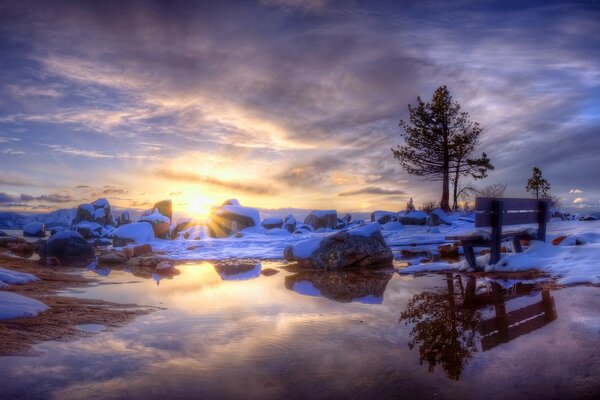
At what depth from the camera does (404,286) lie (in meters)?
5.79


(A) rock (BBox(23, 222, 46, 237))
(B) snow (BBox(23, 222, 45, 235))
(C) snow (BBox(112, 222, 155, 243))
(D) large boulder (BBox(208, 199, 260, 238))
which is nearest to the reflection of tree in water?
(C) snow (BBox(112, 222, 155, 243))

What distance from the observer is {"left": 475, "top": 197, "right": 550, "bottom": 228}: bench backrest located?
6504 mm

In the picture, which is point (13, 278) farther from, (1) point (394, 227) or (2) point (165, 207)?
(2) point (165, 207)

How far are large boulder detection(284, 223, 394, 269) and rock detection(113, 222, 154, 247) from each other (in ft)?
33.4

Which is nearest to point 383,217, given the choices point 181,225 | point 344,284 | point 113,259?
point 181,225

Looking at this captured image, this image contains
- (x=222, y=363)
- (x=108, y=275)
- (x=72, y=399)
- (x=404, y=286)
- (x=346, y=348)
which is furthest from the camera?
(x=108, y=275)

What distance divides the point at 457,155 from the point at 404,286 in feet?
69.1

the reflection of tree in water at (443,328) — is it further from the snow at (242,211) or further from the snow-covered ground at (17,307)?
the snow at (242,211)

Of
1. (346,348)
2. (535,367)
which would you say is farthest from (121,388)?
(535,367)

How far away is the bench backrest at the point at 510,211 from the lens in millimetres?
6504

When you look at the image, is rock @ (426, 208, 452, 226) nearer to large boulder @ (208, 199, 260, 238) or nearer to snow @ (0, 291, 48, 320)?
large boulder @ (208, 199, 260, 238)

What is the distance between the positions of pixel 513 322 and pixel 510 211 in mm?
4182

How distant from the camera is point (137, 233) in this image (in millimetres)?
16469

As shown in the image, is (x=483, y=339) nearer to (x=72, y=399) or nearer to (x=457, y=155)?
(x=72, y=399)
